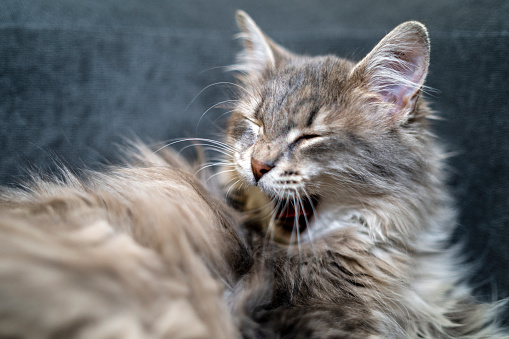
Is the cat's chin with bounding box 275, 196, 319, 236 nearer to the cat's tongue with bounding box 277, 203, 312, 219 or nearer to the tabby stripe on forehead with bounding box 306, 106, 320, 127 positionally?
the cat's tongue with bounding box 277, 203, 312, 219

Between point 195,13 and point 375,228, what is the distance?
1162mm

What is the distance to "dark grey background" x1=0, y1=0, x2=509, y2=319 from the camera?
119cm

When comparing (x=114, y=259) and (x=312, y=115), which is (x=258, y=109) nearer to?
(x=312, y=115)

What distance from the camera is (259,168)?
0.90 meters

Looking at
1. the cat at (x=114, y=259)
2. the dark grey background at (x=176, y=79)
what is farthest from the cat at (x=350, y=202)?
the dark grey background at (x=176, y=79)

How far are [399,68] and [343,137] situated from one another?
0.26 m

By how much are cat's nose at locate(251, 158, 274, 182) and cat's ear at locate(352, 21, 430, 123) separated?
39cm

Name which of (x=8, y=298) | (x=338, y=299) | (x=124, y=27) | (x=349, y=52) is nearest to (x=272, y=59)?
(x=349, y=52)

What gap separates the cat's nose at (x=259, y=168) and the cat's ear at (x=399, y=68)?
0.39m

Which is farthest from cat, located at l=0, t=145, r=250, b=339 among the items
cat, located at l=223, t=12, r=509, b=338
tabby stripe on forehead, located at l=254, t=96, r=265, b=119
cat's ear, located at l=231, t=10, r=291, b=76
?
cat's ear, located at l=231, t=10, r=291, b=76

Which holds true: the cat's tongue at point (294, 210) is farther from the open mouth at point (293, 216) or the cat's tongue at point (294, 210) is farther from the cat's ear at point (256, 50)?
the cat's ear at point (256, 50)

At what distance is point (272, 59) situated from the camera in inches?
45.6

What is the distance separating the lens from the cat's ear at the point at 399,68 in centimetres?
89

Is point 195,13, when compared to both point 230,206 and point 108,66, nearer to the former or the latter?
point 108,66
